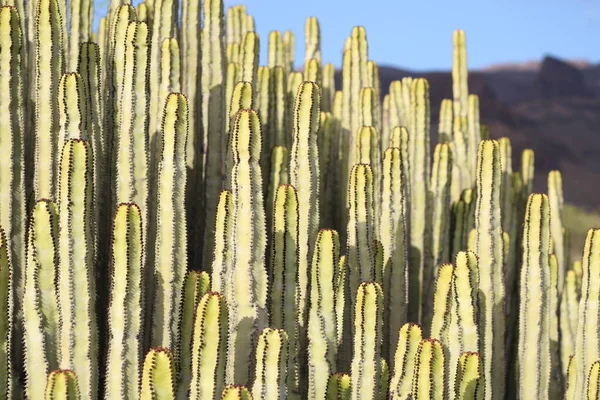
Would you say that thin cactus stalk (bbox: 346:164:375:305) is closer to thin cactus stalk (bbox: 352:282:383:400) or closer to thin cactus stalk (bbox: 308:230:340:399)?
thin cactus stalk (bbox: 308:230:340:399)

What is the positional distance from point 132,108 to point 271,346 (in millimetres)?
1108

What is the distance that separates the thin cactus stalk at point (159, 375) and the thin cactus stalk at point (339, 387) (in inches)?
24.5

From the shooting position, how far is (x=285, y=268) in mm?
2760

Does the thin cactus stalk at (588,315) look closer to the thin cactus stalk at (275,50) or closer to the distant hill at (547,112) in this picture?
the thin cactus stalk at (275,50)

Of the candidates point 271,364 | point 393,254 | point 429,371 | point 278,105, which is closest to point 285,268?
point 271,364

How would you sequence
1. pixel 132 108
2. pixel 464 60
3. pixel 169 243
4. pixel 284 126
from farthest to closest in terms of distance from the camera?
pixel 464 60, pixel 284 126, pixel 132 108, pixel 169 243

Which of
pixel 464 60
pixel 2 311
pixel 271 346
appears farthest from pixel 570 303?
pixel 2 311

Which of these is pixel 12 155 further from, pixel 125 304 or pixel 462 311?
pixel 462 311

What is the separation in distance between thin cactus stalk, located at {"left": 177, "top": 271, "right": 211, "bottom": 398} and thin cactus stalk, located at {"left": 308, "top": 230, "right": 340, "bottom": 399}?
0.39 m

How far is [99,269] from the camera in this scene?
299cm

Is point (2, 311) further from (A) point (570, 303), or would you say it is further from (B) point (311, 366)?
(A) point (570, 303)

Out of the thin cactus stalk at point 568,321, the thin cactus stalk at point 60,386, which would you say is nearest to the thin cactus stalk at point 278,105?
the thin cactus stalk at point 568,321

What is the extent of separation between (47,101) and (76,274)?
77 centimetres

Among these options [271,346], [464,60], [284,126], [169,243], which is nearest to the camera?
[271,346]
